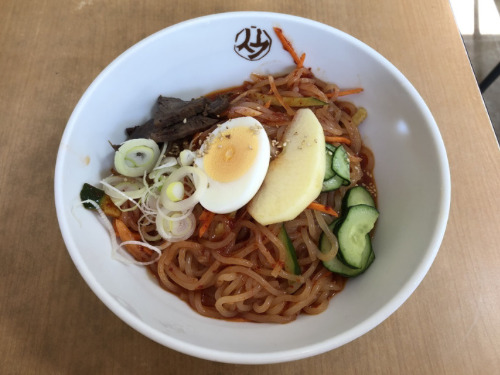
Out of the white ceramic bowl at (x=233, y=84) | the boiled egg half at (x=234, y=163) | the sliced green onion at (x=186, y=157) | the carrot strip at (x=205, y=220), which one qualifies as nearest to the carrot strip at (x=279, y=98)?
the white ceramic bowl at (x=233, y=84)

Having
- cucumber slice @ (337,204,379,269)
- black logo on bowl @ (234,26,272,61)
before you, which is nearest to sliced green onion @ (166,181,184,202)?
cucumber slice @ (337,204,379,269)

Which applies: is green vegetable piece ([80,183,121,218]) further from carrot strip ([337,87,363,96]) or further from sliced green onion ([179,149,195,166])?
carrot strip ([337,87,363,96])

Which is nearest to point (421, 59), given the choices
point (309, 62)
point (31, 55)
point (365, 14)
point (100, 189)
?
point (365, 14)

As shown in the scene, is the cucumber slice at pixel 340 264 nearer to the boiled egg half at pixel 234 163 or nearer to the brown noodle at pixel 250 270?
the brown noodle at pixel 250 270

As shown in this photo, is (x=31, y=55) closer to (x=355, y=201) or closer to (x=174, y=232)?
(x=174, y=232)

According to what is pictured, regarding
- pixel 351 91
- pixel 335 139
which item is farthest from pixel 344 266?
pixel 351 91

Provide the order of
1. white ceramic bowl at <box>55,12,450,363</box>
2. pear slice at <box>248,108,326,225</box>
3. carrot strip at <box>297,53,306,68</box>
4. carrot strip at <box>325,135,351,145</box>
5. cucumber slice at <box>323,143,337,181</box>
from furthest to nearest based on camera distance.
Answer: carrot strip at <box>297,53,306,68</box> → carrot strip at <box>325,135,351,145</box> → cucumber slice at <box>323,143,337,181</box> → pear slice at <box>248,108,326,225</box> → white ceramic bowl at <box>55,12,450,363</box>
